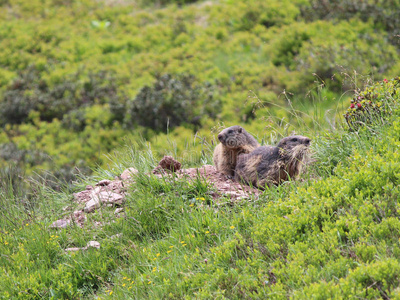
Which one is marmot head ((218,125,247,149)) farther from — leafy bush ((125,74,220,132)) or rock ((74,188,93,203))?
leafy bush ((125,74,220,132))

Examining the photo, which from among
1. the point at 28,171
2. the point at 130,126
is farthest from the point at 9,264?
the point at 130,126

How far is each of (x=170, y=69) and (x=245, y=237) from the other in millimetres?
10777

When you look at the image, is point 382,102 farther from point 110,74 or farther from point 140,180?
point 110,74

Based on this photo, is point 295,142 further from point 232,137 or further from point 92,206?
point 92,206

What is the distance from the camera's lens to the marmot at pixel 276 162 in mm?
5461

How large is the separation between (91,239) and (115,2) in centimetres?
1739

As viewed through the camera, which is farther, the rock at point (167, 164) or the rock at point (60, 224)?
the rock at point (167, 164)

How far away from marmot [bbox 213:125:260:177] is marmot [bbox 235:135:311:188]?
274mm

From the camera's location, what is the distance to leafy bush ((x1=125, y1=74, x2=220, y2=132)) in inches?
527

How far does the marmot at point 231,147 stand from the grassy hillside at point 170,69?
4.47m

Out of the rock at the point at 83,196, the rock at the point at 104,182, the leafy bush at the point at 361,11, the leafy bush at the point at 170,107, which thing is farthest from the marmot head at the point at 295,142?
the leafy bush at the point at 361,11

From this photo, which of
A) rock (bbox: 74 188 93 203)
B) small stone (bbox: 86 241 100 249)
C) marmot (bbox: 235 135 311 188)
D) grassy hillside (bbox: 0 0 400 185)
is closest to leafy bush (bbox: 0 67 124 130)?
grassy hillside (bbox: 0 0 400 185)

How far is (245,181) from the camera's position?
5.88 m

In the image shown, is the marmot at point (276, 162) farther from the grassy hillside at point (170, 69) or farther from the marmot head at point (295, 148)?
the grassy hillside at point (170, 69)
